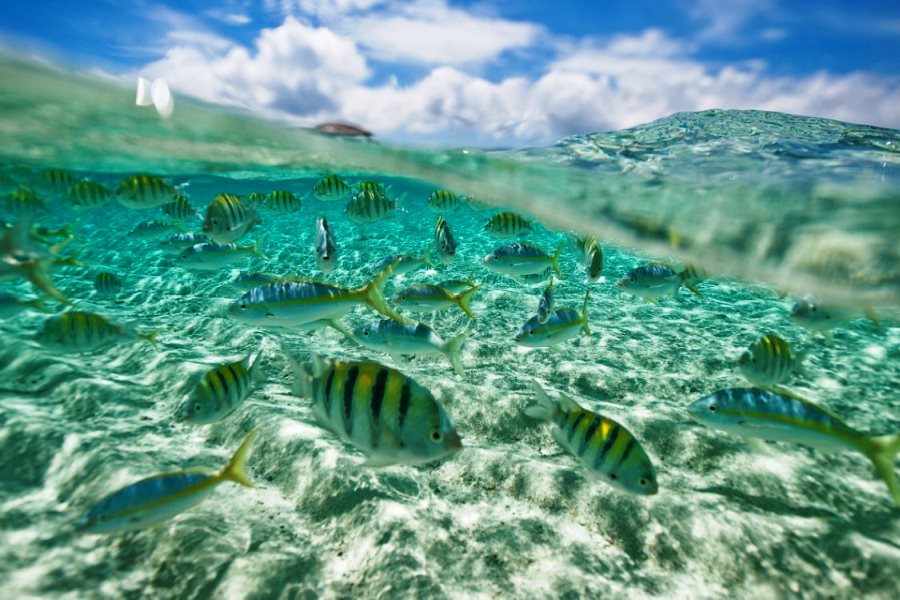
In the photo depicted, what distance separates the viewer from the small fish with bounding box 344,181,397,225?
6.74m

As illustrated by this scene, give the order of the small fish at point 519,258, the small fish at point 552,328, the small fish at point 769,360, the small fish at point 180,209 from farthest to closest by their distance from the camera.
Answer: the small fish at point 180,209 < the small fish at point 519,258 < the small fish at point 552,328 < the small fish at point 769,360

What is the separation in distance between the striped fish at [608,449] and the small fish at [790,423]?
0.99 meters

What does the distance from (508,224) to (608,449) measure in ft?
15.1

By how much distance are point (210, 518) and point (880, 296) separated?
1391 cm

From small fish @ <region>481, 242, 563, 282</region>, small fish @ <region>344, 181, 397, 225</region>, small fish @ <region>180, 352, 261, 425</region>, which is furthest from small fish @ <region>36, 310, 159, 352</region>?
small fish @ <region>481, 242, 563, 282</region>

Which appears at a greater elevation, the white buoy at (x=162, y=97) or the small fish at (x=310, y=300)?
the white buoy at (x=162, y=97)

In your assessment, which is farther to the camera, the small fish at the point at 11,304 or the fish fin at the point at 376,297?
the small fish at the point at 11,304

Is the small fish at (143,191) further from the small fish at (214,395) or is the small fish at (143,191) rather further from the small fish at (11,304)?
the small fish at (214,395)

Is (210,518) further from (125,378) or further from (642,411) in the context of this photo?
(642,411)

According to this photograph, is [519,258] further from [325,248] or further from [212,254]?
[212,254]

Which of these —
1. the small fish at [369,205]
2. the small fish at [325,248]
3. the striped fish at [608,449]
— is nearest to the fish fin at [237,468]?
the striped fish at [608,449]

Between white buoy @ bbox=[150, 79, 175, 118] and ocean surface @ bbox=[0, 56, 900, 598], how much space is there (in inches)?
11.9

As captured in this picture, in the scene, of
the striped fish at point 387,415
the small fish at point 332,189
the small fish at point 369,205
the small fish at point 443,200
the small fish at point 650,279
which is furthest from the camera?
the small fish at point 443,200

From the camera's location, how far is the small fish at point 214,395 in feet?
11.4
